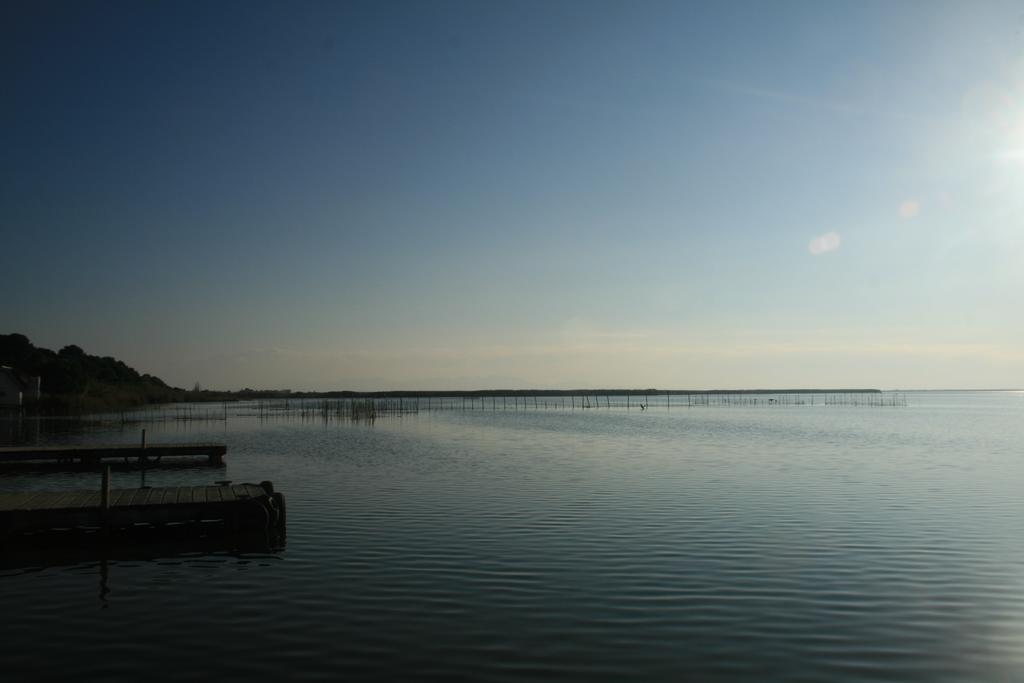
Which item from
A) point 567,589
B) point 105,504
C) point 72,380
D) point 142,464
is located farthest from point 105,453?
point 72,380

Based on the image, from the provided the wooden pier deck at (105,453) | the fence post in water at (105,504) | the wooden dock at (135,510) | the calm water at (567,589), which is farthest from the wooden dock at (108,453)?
the fence post in water at (105,504)

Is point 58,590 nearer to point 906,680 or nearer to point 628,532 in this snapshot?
point 628,532

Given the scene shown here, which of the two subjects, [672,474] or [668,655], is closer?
[668,655]

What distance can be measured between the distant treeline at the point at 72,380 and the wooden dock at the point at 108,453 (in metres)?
56.5

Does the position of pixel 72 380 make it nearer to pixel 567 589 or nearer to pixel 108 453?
pixel 108 453

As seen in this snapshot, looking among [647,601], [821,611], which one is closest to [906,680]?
[821,611]

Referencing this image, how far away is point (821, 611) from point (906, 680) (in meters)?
2.61

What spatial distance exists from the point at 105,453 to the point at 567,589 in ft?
97.1

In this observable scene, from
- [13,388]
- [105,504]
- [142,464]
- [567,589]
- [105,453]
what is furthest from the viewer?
[13,388]

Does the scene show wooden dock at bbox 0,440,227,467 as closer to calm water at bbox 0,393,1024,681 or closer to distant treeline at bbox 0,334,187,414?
calm water at bbox 0,393,1024,681

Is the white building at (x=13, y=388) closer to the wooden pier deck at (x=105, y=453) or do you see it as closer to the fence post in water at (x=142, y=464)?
the wooden pier deck at (x=105, y=453)

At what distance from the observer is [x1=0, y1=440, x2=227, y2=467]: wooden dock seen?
33.2m

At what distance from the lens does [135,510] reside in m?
17.2

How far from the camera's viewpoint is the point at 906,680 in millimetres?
8969
